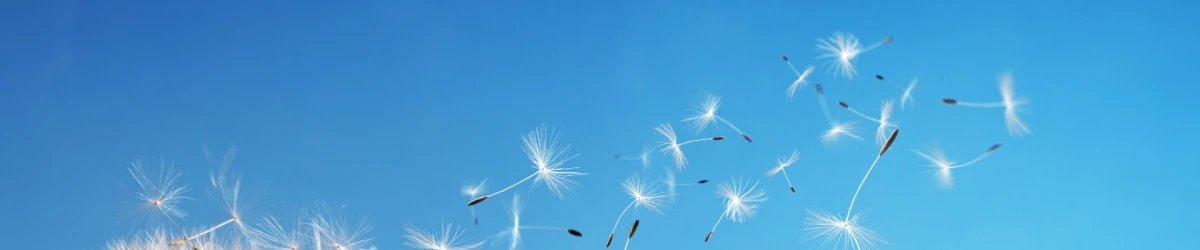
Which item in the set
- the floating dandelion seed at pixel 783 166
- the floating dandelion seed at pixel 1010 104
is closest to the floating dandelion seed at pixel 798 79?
the floating dandelion seed at pixel 783 166

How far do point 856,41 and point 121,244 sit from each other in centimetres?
271

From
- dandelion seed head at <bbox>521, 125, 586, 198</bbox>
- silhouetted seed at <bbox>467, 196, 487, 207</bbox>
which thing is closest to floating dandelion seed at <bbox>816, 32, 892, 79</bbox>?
dandelion seed head at <bbox>521, 125, 586, 198</bbox>

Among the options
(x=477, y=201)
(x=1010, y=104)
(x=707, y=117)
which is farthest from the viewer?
(x=707, y=117)

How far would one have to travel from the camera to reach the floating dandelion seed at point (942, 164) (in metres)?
2.56

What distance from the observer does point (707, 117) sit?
2.68 metres

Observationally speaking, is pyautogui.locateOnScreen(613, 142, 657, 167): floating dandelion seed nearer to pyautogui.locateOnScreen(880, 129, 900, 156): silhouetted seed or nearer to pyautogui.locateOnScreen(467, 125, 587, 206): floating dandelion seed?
pyautogui.locateOnScreen(467, 125, 587, 206): floating dandelion seed

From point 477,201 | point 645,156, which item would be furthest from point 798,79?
point 477,201

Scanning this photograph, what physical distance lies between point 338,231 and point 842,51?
1.87m

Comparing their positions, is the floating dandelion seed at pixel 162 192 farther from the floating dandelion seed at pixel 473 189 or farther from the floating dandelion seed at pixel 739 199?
the floating dandelion seed at pixel 739 199

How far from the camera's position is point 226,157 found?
9.20ft

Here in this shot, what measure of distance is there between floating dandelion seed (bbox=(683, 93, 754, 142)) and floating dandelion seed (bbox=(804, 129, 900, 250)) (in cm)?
37

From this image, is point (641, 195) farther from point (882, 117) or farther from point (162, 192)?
point (162, 192)

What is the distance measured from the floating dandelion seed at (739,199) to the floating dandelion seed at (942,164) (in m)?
0.58

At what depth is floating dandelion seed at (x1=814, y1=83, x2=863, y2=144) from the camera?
264cm
